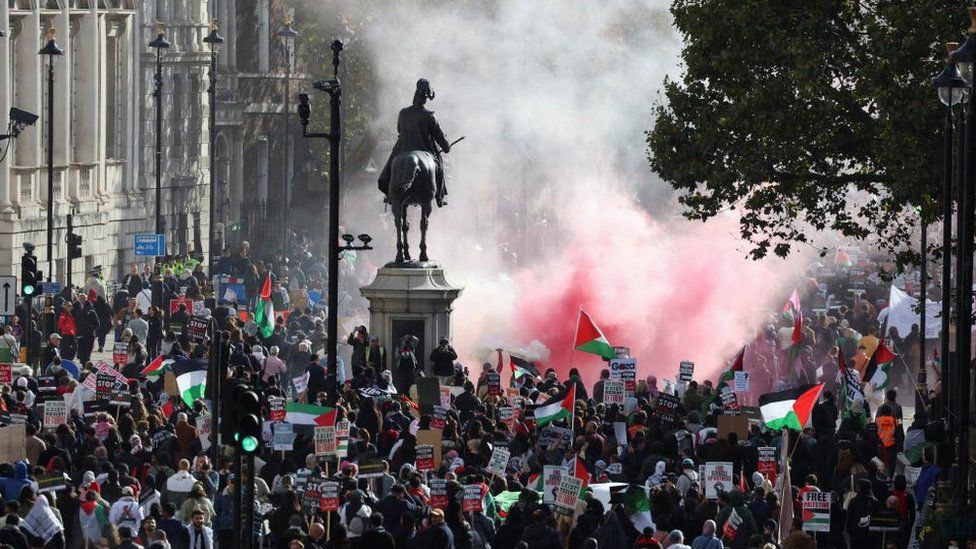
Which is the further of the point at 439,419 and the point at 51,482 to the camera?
the point at 439,419

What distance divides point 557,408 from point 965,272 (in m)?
6.37

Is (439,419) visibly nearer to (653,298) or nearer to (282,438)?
(282,438)

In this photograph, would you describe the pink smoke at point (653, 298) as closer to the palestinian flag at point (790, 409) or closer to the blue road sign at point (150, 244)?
the blue road sign at point (150, 244)

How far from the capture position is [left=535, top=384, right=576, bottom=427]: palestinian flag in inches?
1217

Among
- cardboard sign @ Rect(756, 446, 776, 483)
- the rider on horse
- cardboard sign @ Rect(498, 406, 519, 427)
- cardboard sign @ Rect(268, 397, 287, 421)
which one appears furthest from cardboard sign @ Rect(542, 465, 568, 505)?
the rider on horse

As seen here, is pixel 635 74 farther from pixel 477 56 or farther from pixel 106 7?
pixel 106 7

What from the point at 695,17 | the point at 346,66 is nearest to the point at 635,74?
the point at 346,66

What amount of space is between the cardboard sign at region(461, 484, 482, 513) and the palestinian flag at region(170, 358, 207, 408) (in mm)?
8097

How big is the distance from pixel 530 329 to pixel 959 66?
2773 cm

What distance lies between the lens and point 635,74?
9169 centimetres

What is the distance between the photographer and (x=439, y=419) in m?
30.6

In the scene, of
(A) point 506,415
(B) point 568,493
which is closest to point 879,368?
(A) point 506,415

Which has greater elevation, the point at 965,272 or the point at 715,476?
the point at 965,272

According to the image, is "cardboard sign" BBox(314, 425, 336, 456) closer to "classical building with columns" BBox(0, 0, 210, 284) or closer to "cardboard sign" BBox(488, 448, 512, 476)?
"cardboard sign" BBox(488, 448, 512, 476)
